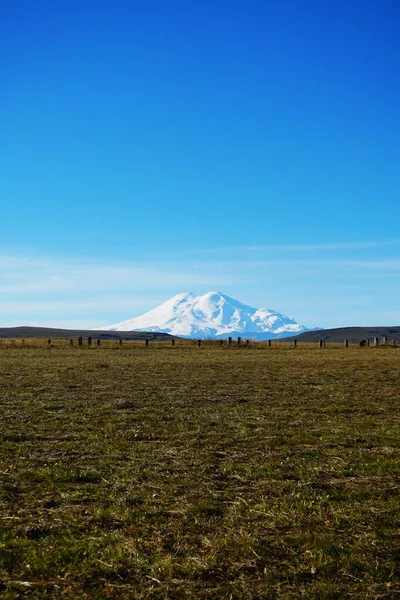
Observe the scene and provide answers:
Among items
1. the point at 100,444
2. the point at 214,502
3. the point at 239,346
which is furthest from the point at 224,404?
the point at 239,346

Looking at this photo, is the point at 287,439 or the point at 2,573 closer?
the point at 2,573

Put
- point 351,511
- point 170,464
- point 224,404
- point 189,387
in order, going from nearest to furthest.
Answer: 1. point 351,511
2. point 170,464
3. point 224,404
4. point 189,387

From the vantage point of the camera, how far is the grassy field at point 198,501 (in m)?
6.61

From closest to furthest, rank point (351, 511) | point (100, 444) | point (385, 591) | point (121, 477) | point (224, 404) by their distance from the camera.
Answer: point (385, 591)
point (351, 511)
point (121, 477)
point (100, 444)
point (224, 404)

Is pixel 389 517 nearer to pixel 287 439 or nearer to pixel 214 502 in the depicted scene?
pixel 214 502

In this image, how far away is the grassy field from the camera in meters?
6.61

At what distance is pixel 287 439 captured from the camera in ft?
46.9

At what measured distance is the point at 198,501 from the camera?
30.3 feet

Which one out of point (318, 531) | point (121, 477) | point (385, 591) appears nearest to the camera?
point (385, 591)

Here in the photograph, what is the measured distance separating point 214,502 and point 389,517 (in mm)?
2665

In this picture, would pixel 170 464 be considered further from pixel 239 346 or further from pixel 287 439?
pixel 239 346

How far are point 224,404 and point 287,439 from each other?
272 inches

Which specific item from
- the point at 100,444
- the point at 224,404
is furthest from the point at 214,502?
the point at 224,404

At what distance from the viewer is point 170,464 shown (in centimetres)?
1177
